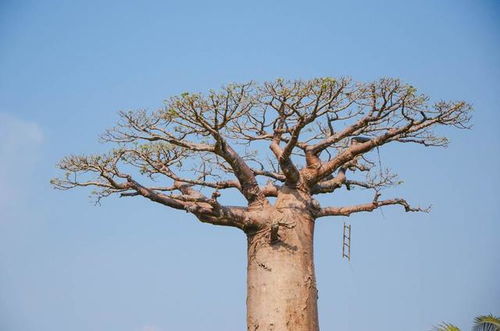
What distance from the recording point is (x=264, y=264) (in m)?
9.40

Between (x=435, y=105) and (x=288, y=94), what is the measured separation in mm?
2186

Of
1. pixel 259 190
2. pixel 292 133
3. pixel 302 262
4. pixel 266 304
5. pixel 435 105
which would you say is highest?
pixel 435 105

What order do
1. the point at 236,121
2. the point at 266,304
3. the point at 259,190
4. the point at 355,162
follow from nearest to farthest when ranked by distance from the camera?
1. the point at 266,304
2. the point at 259,190
3. the point at 236,121
4. the point at 355,162

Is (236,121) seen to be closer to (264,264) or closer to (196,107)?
(196,107)

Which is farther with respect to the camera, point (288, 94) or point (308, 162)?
point (308, 162)

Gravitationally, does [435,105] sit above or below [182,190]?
above

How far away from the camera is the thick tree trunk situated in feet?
29.8

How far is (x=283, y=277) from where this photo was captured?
364 inches

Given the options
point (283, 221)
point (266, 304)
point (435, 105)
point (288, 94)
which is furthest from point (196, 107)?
point (435, 105)

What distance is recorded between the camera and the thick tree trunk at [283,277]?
9070mm

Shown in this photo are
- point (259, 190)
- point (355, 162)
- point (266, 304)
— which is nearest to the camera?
point (266, 304)

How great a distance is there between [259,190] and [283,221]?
65 cm

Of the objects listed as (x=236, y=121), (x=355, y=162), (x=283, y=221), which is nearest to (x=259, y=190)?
(x=283, y=221)

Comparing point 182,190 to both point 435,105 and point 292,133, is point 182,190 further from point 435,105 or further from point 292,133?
point 435,105
